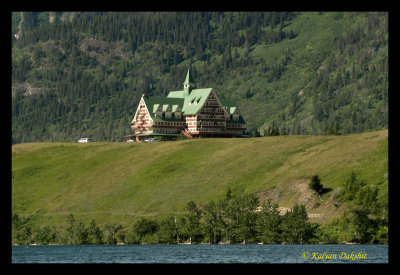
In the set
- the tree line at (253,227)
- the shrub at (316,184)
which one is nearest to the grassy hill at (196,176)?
the shrub at (316,184)

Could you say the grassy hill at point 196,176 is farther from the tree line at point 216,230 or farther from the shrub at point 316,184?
the tree line at point 216,230

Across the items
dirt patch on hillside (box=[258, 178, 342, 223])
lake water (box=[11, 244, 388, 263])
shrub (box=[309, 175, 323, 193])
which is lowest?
lake water (box=[11, 244, 388, 263])

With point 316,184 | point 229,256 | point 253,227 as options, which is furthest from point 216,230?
point 229,256

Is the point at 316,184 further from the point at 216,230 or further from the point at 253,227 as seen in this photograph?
the point at 216,230

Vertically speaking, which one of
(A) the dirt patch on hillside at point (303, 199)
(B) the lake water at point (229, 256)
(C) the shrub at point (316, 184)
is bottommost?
(B) the lake water at point (229, 256)

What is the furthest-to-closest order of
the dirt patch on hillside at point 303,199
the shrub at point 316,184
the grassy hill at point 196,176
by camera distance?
the grassy hill at point 196,176, the shrub at point 316,184, the dirt patch on hillside at point 303,199

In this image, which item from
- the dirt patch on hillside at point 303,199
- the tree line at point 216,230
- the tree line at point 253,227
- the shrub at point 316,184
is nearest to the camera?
the tree line at point 253,227

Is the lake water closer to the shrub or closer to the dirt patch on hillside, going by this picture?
the dirt patch on hillside

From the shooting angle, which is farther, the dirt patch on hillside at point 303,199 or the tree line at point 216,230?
the dirt patch on hillside at point 303,199

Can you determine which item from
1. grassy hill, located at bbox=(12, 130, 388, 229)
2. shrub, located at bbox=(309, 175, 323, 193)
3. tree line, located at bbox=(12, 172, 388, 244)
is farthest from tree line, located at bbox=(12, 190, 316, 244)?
shrub, located at bbox=(309, 175, 323, 193)

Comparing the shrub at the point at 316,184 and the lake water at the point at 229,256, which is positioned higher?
the shrub at the point at 316,184

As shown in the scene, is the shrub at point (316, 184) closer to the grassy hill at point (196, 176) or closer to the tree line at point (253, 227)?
the tree line at point (253, 227)

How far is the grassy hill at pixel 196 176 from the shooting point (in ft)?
461

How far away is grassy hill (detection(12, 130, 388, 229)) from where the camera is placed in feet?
461
